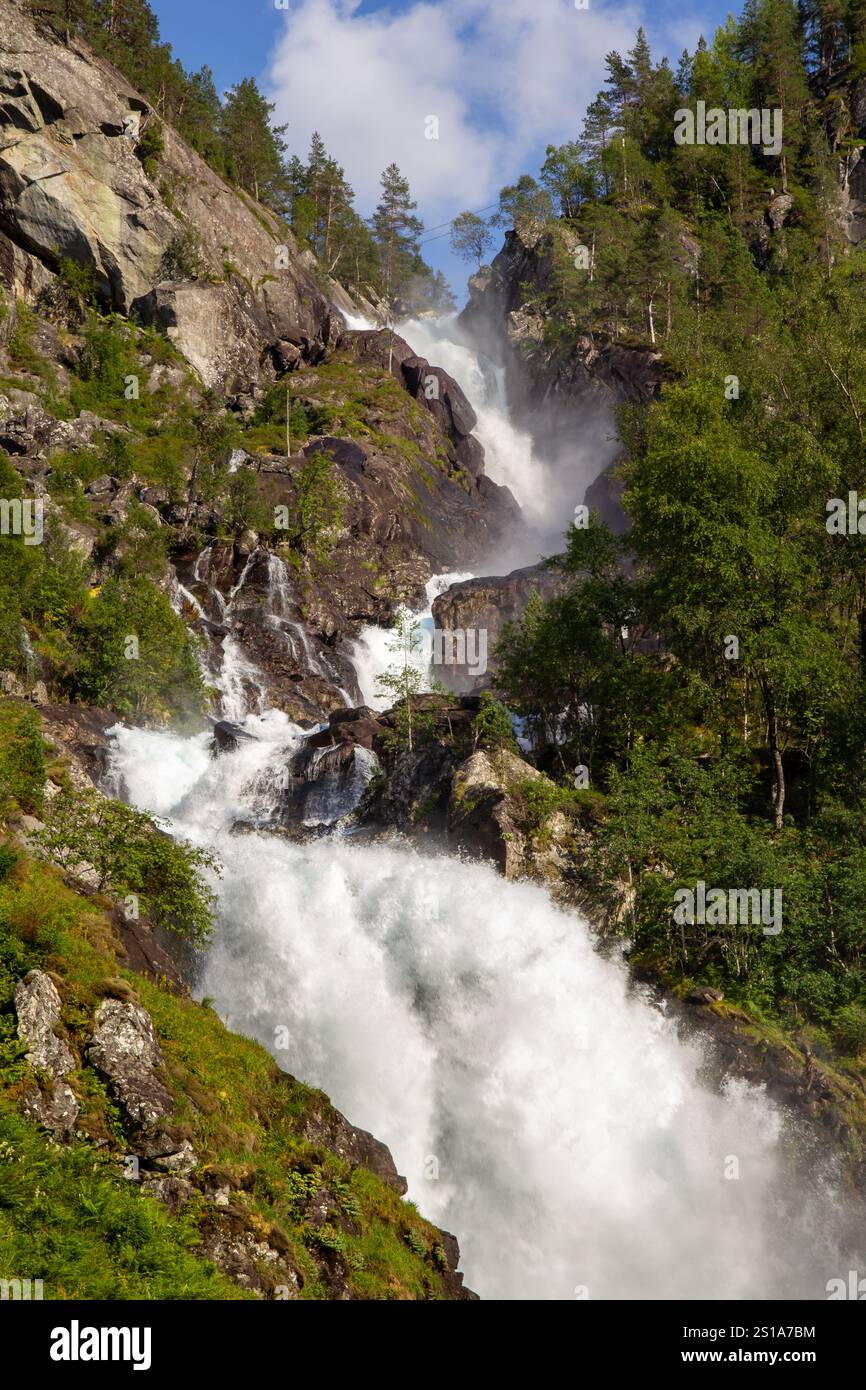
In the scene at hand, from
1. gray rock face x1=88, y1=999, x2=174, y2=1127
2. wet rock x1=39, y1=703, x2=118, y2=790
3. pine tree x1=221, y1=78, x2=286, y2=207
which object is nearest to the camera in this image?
gray rock face x1=88, y1=999, x2=174, y2=1127

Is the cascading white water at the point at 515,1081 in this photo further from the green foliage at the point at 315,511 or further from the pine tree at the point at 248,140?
the pine tree at the point at 248,140

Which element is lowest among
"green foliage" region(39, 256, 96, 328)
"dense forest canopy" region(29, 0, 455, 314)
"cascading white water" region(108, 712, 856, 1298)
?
"cascading white water" region(108, 712, 856, 1298)

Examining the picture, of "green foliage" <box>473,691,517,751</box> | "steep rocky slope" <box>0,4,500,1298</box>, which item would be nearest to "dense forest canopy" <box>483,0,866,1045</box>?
"green foliage" <box>473,691,517,751</box>

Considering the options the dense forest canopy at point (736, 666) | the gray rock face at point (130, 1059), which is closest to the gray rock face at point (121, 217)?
the dense forest canopy at point (736, 666)

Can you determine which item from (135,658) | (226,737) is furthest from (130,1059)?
(135,658)

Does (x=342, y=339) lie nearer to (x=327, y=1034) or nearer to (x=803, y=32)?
(x=803, y=32)

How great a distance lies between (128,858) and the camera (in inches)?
767

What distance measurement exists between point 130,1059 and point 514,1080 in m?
10.7

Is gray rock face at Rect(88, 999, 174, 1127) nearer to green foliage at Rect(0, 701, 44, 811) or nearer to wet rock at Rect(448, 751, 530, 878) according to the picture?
green foliage at Rect(0, 701, 44, 811)

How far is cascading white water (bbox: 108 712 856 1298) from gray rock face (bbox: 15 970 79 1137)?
9382 millimetres

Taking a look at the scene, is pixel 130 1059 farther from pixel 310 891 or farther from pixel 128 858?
pixel 310 891

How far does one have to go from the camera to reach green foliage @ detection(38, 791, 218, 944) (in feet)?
62.8

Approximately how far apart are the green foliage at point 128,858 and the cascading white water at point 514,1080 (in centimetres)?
297
